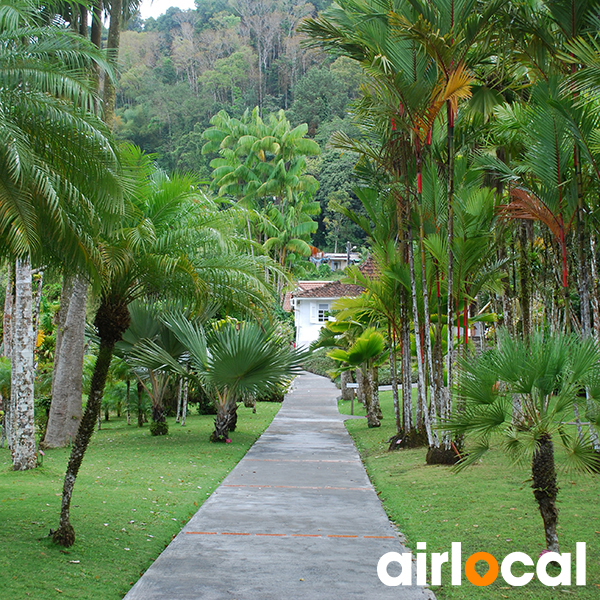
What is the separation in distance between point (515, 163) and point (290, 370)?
21.0 ft

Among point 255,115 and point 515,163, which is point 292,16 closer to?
point 255,115

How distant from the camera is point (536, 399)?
542 cm

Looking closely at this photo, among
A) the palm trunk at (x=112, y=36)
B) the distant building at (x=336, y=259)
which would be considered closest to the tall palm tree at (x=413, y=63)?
the palm trunk at (x=112, y=36)

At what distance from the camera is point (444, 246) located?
10.7 meters

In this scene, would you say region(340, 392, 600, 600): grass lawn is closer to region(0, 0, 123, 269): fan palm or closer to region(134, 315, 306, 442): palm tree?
region(134, 315, 306, 442): palm tree

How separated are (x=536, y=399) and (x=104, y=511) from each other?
495 cm

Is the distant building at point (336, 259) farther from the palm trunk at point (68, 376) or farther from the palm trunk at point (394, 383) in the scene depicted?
the palm trunk at point (68, 376)

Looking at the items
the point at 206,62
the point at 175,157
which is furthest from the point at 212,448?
the point at 206,62

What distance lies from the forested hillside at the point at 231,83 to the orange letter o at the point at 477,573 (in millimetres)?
49852

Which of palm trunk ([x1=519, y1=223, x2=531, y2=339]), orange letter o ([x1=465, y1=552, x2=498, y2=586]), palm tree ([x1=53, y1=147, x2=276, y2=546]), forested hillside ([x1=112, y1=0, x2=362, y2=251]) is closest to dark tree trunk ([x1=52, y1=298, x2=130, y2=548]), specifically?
palm tree ([x1=53, y1=147, x2=276, y2=546])

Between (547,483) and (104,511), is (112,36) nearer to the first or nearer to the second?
(104,511)

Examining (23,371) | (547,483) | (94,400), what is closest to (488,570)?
(547,483)

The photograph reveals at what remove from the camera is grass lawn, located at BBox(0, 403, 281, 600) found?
5.31m

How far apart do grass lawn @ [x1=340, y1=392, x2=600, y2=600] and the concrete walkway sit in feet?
1.11
